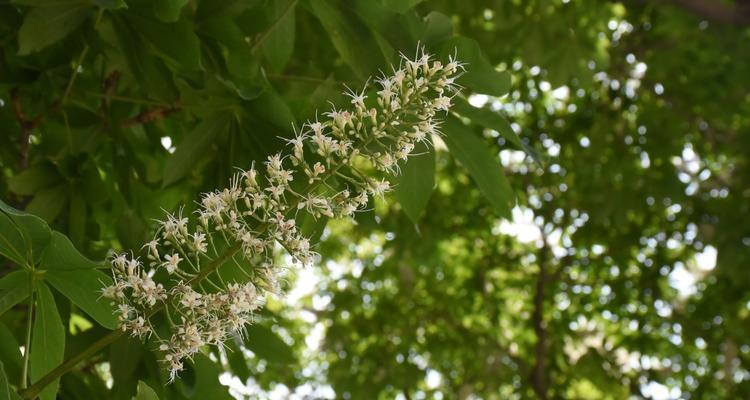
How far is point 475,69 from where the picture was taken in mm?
1497

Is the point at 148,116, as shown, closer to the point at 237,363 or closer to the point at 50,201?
the point at 50,201

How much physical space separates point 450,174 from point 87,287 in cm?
527

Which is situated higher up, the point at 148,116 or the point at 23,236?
the point at 23,236

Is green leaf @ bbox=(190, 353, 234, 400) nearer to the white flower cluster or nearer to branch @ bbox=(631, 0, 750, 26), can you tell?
the white flower cluster

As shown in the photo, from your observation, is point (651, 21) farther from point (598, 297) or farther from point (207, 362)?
point (207, 362)

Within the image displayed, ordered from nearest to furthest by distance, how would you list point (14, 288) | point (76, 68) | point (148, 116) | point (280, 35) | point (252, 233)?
1. point (252, 233)
2. point (14, 288)
3. point (76, 68)
4. point (280, 35)
5. point (148, 116)

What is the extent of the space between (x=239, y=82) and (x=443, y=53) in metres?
0.55

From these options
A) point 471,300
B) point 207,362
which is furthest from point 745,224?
point 207,362

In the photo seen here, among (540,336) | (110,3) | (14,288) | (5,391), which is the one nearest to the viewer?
(5,391)

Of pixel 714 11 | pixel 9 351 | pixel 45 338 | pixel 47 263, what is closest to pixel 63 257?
pixel 47 263

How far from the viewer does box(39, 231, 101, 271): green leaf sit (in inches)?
43.3

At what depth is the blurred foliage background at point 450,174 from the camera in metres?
1.64

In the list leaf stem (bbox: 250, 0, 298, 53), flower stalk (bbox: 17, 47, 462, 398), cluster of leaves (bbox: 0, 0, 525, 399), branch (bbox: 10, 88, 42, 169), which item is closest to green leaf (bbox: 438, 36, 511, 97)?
cluster of leaves (bbox: 0, 0, 525, 399)

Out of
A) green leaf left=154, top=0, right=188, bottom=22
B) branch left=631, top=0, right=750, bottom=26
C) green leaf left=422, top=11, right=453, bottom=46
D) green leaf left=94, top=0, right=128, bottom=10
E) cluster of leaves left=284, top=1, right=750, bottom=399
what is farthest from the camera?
cluster of leaves left=284, top=1, right=750, bottom=399
